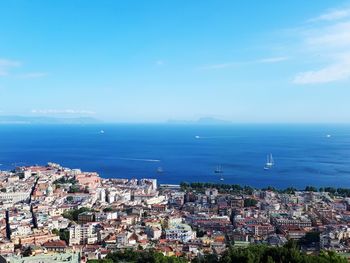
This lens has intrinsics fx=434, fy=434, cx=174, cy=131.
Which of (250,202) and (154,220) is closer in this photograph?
(154,220)

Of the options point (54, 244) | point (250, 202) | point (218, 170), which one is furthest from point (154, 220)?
point (218, 170)

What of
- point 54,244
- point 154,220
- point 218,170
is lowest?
point 218,170

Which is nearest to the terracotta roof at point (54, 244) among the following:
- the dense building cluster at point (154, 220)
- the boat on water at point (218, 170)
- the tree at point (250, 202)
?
the dense building cluster at point (154, 220)

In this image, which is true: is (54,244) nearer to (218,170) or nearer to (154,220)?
A: (154,220)

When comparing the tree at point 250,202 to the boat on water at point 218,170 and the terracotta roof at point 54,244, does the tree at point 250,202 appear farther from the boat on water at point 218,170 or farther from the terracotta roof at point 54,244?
the boat on water at point 218,170

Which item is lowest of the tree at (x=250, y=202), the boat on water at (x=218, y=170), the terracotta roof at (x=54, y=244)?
the boat on water at (x=218, y=170)

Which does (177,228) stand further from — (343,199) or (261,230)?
(343,199)

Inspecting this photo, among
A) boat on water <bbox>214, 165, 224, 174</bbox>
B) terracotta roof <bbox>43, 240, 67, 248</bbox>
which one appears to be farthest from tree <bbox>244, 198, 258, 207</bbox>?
boat on water <bbox>214, 165, 224, 174</bbox>

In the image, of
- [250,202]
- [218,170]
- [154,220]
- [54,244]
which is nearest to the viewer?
[54,244]
